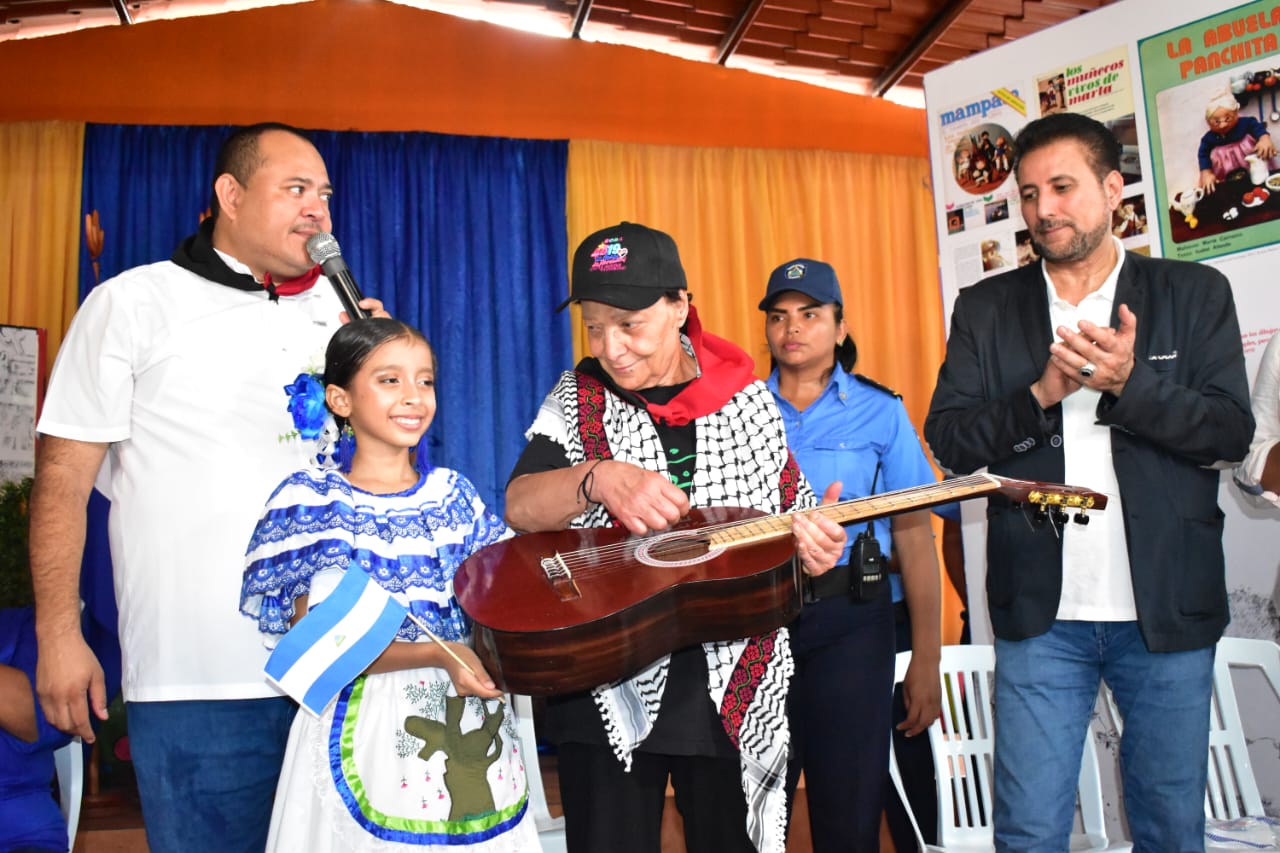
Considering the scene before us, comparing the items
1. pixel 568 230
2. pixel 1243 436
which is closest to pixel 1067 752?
pixel 1243 436

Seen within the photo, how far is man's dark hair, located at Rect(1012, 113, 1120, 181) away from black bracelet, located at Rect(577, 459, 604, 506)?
120 centimetres

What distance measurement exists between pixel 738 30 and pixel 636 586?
4979 millimetres

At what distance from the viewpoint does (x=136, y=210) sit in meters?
5.51

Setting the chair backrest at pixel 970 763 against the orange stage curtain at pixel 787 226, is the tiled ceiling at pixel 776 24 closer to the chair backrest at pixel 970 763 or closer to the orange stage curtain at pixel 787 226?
the orange stage curtain at pixel 787 226

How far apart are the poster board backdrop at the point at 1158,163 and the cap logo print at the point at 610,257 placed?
2021mm

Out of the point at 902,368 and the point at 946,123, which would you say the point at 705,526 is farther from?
the point at 902,368

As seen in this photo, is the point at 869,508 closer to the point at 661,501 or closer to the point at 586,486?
the point at 661,501

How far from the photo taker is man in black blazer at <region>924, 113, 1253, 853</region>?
1982 mm

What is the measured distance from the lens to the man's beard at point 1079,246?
7.12 ft

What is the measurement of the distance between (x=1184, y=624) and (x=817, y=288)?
145 cm

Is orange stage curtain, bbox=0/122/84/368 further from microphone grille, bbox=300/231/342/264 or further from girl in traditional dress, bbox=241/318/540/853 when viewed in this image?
girl in traditional dress, bbox=241/318/540/853

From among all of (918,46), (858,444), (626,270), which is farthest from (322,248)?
(918,46)

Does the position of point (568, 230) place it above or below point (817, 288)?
above

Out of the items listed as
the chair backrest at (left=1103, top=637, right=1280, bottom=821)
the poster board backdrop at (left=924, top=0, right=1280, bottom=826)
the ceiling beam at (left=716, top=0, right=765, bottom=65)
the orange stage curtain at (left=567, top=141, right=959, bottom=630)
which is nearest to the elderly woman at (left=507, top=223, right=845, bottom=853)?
the chair backrest at (left=1103, top=637, right=1280, bottom=821)
